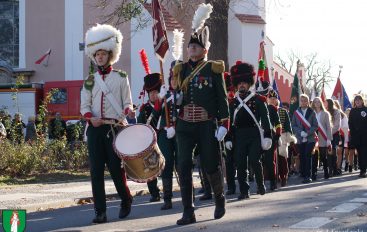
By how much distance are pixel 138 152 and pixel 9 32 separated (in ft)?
105

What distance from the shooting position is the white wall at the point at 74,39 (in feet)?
123

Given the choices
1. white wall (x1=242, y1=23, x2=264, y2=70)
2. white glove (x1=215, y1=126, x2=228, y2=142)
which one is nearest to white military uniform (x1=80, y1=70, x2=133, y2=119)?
white glove (x1=215, y1=126, x2=228, y2=142)

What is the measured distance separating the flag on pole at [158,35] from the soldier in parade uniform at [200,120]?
5.01ft

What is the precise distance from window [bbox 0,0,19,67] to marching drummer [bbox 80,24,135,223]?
3061 centimetres

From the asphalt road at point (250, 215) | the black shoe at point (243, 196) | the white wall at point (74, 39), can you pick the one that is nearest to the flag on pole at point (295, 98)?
the asphalt road at point (250, 215)

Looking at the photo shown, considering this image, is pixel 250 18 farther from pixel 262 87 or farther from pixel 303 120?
pixel 262 87

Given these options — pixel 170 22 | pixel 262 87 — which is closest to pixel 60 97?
pixel 170 22

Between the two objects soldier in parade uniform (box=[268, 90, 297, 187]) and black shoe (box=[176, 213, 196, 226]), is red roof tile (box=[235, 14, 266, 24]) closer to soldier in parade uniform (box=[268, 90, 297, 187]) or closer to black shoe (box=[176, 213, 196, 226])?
soldier in parade uniform (box=[268, 90, 297, 187])

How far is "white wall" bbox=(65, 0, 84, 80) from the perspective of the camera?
123ft

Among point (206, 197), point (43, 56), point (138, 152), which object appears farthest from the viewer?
point (43, 56)

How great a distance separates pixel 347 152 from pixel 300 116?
5.23 metres

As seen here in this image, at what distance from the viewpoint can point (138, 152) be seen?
8750 millimetres

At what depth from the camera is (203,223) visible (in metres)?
8.98

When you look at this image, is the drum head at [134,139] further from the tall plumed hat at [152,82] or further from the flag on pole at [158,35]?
the tall plumed hat at [152,82]
